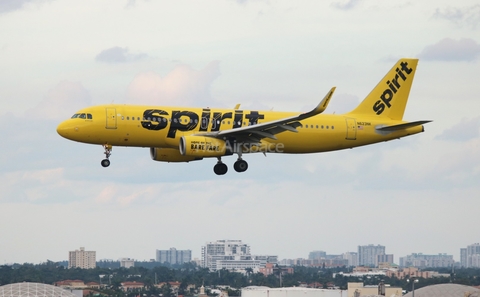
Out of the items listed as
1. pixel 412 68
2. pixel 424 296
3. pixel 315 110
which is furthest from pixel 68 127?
pixel 424 296

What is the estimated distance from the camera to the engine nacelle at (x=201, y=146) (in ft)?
233

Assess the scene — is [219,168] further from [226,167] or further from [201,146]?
[201,146]

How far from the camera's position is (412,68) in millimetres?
85812

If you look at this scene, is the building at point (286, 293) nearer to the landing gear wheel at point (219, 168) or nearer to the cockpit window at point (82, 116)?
the landing gear wheel at point (219, 168)

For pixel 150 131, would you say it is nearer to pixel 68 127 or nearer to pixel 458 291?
pixel 68 127

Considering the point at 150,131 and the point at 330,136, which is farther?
the point at 330,136

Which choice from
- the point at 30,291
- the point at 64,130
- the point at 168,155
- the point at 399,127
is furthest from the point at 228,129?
the point at 30,291

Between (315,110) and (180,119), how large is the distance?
37.2 ft

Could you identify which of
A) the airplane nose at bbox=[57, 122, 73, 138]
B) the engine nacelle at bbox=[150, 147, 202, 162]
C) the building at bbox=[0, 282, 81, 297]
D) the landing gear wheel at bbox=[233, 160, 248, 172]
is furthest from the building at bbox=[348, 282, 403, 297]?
the airplane nose at bbox=[57, 122, 73, 138]

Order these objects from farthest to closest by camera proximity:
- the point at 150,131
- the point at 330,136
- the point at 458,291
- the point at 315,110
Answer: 1. the point at 458,291
2. the point at 330,136
3. the point at 150,131
4. the point at 315,110

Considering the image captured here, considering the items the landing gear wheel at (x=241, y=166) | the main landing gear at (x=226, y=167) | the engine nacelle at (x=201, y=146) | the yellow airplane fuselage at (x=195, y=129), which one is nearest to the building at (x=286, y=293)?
the yellow airplane fuselage at (x=195, y=129)

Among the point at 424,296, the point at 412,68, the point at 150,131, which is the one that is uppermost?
the point at 412,68

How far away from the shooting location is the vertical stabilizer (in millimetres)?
82250

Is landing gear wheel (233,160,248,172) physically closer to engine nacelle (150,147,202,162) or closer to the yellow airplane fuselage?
the yellow airplane fuselage
